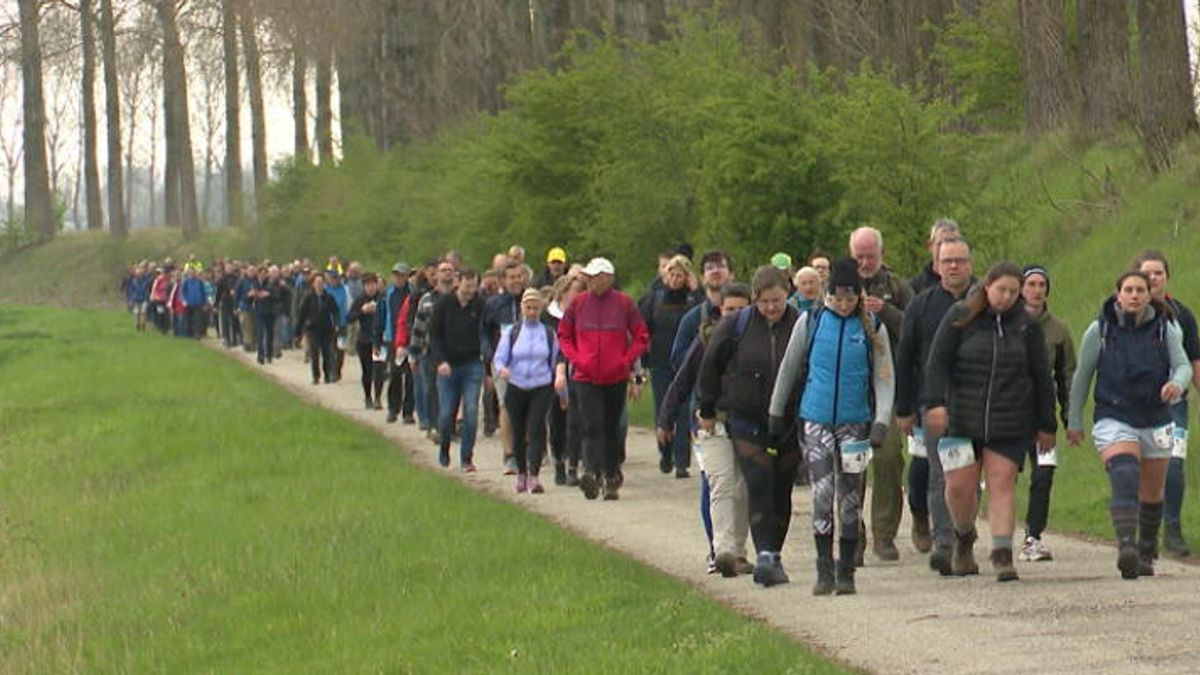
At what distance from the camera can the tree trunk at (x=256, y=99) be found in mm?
66875

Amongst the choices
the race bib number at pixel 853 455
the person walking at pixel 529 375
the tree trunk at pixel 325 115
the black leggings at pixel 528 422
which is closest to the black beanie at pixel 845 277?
the race bib number at pixel 853 455

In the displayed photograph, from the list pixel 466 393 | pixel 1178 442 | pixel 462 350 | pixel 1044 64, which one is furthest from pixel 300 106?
pixel 1178 442

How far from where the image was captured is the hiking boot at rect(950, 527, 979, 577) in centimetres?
1424

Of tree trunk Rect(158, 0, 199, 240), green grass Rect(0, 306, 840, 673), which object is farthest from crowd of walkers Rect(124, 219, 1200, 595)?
tree trunk Rect(158, 0, 199, 240)

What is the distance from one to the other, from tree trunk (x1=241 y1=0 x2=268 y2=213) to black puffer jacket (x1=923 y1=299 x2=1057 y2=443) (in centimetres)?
5131

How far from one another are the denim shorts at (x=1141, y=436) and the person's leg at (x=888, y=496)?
4.49ft

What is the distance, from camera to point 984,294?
45.3 feet

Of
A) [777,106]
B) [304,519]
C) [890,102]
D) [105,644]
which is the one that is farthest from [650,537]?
[777,106]

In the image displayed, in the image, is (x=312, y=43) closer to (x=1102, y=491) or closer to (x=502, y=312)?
(x=502, y=312)

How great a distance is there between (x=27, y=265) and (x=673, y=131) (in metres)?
62.3

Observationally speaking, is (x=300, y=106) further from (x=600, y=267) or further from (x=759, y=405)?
(x=759, y=405)

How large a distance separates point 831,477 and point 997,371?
1.05 meters

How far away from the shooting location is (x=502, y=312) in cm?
2183

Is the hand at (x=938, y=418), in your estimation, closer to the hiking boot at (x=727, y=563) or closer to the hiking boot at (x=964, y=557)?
the hiking boot at (x=964, y=557)
